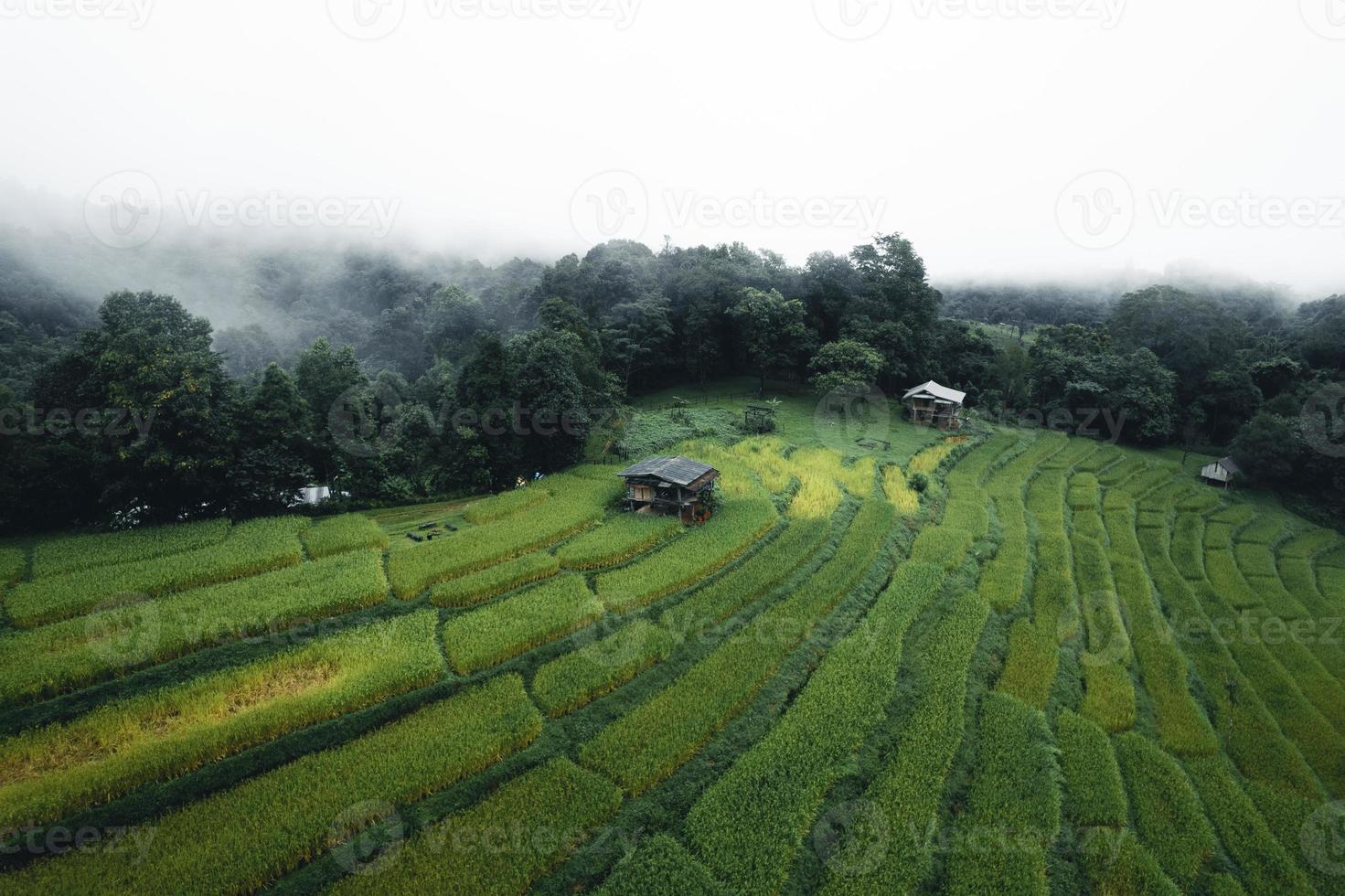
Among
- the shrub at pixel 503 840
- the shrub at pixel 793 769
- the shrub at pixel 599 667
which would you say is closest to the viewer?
the shrub at pixel 503 840

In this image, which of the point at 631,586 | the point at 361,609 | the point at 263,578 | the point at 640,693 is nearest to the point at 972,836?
the point at 640,693

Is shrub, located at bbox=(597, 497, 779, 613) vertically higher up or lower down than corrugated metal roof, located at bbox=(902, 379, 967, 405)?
lower down

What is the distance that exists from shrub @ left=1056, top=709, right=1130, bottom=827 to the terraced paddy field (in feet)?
0.26

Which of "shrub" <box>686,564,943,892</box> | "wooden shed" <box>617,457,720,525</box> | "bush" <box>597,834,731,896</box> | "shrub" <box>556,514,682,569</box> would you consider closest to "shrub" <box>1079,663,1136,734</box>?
"shrub" <box>686,564,943,892</box>

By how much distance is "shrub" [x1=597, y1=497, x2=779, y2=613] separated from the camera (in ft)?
65.4

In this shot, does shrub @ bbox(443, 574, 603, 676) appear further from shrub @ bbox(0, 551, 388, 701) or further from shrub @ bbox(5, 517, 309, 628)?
shrub @ bbox(5, 517, 309, 628)

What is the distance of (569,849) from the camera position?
36.5ft

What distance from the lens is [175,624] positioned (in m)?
15.8

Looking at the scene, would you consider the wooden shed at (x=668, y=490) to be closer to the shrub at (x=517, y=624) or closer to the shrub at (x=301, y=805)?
the shrub at (x=517, y=624)

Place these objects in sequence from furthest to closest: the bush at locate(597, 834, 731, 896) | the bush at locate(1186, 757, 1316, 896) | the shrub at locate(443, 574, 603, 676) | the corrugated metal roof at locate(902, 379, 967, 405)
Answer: the corrugated metal roof at locate(902, 379, 967, 405)
the shrub at locate(443, 574, 603, 676)
the bush at locate(1186, 757, 1316, 896)
the bush at locate(597, 834, 731, 896)

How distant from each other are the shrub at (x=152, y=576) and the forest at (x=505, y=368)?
3763mm

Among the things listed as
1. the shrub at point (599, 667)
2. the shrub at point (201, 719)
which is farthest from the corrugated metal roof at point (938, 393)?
the shrub at point (201, 719)

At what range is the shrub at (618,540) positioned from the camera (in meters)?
21.8

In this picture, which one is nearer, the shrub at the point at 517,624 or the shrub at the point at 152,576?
the shrub at the point at 152,576
